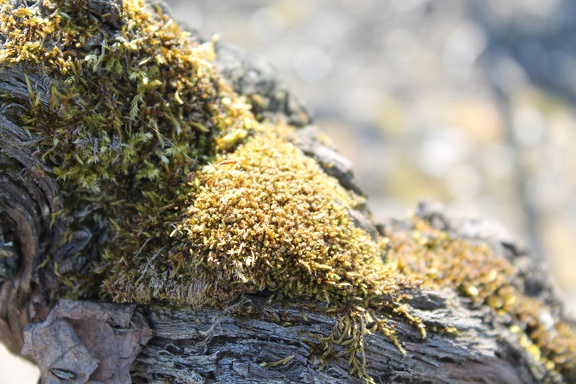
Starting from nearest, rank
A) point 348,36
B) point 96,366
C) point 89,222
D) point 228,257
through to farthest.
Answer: point 228,257, point 96,366, point 89,222, point 348,36

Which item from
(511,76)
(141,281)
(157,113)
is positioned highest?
(511,76)

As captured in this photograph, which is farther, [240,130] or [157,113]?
[240,130]

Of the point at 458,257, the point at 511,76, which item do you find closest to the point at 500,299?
the point at 458,257

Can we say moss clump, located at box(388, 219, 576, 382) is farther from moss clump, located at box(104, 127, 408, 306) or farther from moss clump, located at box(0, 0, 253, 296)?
moss clump, located at box(0, 0, 253, 296)

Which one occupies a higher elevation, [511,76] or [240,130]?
[511,76]

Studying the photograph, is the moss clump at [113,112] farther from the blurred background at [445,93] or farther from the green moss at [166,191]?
the blurred background at [445,93]

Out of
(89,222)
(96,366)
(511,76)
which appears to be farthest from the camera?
(511,76)

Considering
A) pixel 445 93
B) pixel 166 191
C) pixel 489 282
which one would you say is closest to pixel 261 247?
pixel 166 191

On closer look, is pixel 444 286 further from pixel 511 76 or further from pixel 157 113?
pixel 511 76
